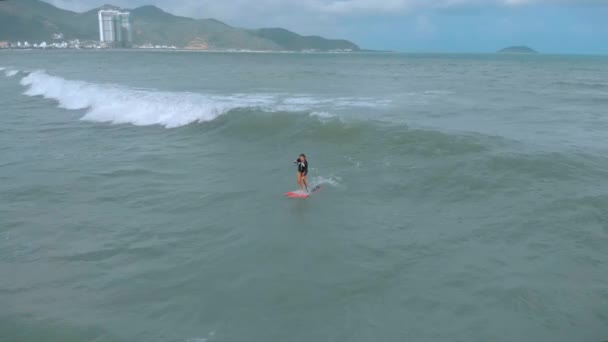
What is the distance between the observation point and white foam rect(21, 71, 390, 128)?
26984mm

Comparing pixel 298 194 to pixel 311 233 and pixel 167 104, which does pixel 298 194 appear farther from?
pixel 167 104

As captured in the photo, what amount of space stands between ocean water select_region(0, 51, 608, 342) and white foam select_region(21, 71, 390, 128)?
3.19 metres

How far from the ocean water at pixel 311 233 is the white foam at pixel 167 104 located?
3.19 m

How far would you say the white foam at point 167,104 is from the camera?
27.0 metres

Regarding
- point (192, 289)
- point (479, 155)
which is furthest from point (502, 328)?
point (479, 155)

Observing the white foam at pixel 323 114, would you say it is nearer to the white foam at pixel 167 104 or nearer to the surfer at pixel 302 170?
the white foam at pixel 167 104

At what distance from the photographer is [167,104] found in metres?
29.3

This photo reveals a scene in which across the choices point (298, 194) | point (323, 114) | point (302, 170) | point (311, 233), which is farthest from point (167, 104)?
point (311, 233)

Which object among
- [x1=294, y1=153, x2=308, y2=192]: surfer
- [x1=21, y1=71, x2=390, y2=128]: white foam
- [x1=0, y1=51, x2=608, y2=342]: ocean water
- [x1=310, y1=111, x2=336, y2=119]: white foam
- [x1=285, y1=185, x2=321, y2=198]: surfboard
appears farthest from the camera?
[x1=21, y1=71, x2=390, y2=128]: white foam

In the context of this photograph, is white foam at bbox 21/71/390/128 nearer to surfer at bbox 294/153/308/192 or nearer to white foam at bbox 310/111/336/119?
white foam at bbox 310/111/336/119

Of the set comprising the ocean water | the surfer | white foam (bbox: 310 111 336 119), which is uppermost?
white foam (bbox: 310 111 336 119)

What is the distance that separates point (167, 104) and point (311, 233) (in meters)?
20.7

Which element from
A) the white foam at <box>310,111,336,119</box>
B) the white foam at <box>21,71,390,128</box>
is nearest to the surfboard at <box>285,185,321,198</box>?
the white foam at <box>310,111,336,119</box>

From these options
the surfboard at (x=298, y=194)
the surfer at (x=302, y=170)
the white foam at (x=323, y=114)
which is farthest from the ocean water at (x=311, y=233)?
the white foam at (x=323, y=114)
